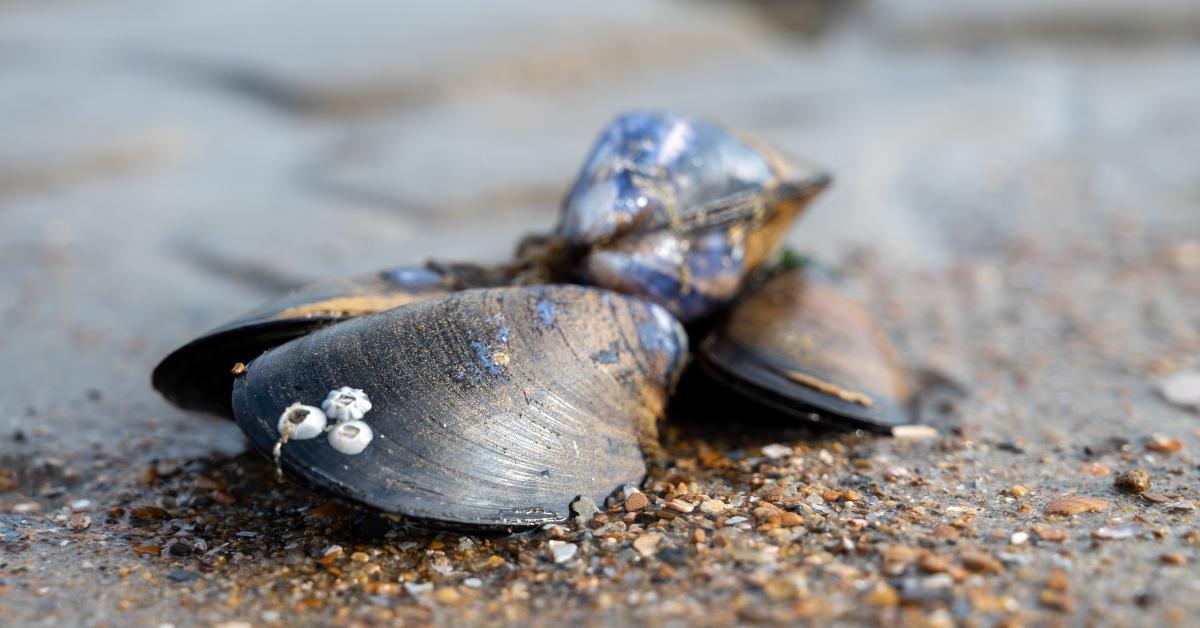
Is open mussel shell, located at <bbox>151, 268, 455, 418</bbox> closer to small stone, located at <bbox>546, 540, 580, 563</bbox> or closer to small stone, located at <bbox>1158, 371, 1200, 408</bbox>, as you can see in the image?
small stone, located at <bbox>546, 540, 580, 563</bbox>

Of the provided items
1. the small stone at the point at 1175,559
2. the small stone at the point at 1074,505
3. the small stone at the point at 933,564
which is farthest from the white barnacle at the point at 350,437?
the small stone at the point at 1175,559

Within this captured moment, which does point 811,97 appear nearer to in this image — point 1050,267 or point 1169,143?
point 1169,143

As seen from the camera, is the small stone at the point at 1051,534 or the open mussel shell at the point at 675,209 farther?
the open mussel shell at the point at 675,209

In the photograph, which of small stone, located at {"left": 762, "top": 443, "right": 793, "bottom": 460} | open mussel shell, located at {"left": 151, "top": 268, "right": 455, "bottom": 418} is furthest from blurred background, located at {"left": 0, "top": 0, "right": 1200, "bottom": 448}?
small stone, located at {"left": 762, "top": 443, "right": 793, "bottom": 460}

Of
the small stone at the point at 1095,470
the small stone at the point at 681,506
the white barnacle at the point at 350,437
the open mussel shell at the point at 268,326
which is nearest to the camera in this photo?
the white barnacle at the point at 350,437

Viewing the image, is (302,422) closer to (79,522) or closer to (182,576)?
(182,576)

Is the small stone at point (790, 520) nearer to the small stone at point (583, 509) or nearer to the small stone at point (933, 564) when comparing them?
the small stone at point (933, 564)

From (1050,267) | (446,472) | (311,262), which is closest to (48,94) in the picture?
(311,262)
